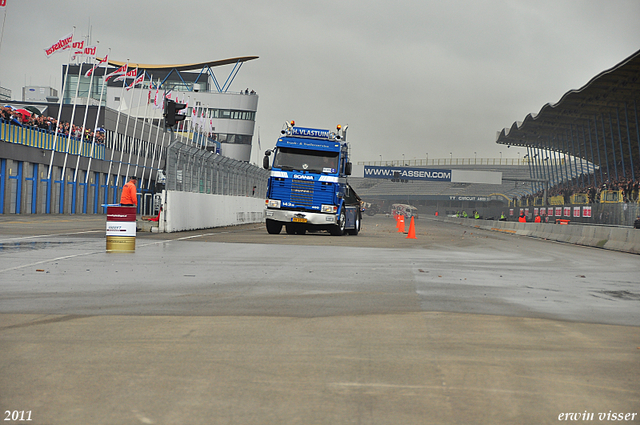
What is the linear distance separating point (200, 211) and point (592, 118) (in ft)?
172

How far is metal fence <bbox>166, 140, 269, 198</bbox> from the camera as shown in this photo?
25.3m

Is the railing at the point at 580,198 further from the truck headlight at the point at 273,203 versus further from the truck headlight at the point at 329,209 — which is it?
the truck headlight at the point at 273,203

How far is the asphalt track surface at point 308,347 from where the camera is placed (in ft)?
14.3

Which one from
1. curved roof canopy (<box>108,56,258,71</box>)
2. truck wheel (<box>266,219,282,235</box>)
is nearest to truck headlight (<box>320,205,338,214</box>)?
truck wheel (<box>266,219,282,235</box>)

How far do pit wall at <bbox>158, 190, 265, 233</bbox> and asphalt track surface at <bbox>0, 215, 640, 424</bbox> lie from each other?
12322mm

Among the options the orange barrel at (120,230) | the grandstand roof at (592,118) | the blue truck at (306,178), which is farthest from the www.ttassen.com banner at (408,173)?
the orange barrel at (120,230)

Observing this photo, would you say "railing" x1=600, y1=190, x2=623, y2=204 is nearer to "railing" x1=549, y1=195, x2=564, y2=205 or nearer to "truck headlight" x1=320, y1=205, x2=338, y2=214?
"railing" x1=549, y1=195, x2=564, y2=205

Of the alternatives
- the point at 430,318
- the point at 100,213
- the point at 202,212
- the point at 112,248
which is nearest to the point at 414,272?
the point at 430,318

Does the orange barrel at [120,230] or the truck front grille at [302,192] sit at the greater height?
the truck front grille at [302,192]

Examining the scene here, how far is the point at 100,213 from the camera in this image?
194 ft

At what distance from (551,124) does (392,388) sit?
77.4 m

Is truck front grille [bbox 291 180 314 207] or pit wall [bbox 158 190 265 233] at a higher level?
truck front grille [bbox 291 180 314 207]

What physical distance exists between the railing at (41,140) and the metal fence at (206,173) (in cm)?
1458

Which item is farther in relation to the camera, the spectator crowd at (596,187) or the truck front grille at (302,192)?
the spectator crowd at (596,187)
